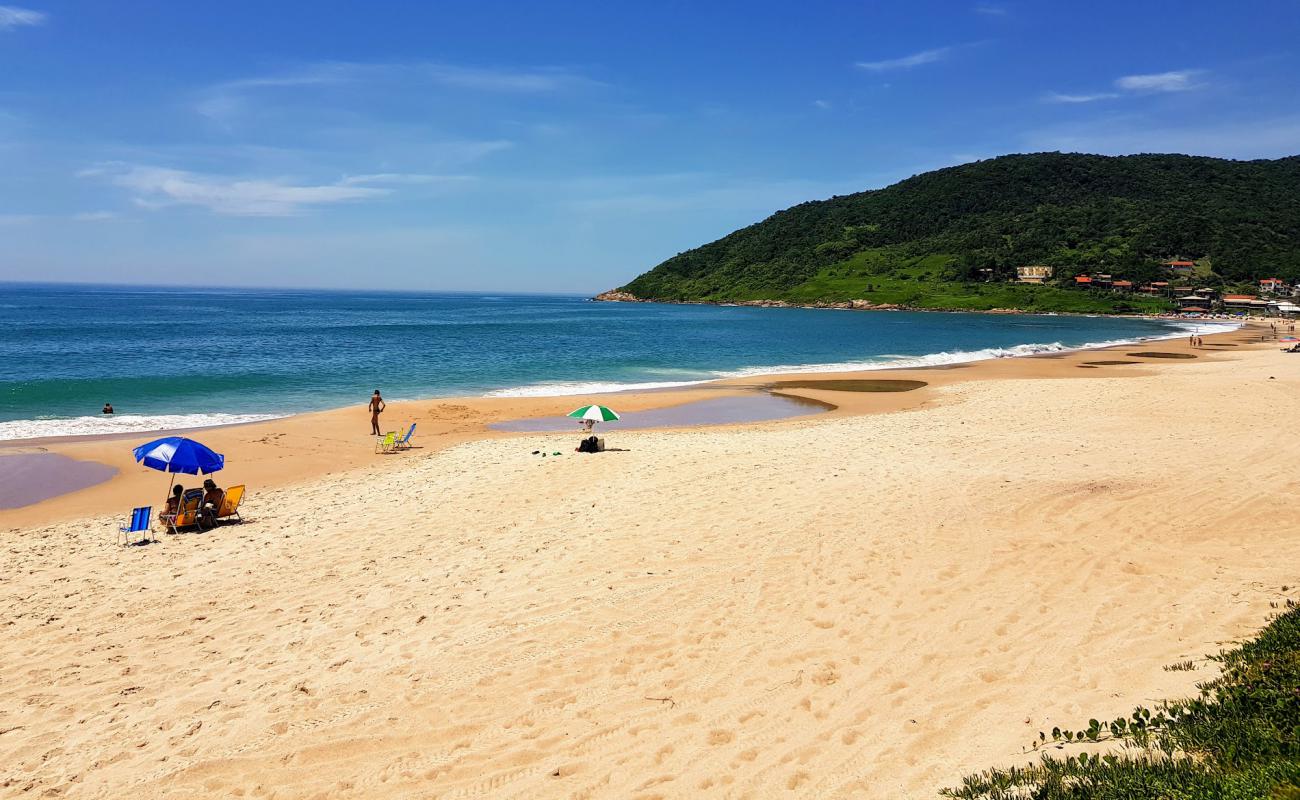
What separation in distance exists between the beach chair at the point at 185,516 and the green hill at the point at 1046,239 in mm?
133883

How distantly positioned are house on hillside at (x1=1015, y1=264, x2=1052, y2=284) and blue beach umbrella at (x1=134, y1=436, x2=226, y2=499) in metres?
150

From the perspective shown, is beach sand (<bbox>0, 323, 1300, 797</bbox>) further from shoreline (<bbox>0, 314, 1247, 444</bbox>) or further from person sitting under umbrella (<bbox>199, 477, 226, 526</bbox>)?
shoreline (<bbox>0, 314, 1247, 444</bbox>)

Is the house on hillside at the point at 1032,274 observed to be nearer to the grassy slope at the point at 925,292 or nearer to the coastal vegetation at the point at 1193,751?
the grassy slope at the point at 925,292

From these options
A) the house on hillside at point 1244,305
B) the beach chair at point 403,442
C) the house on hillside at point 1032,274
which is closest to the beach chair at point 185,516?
the beach chair at point 403,442

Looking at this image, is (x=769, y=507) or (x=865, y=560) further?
(x=769, y=507)

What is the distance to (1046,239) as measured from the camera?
150 m

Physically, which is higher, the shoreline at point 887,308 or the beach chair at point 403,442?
the shoreline at point 887,308

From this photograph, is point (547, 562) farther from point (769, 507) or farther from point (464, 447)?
point (464, 447)

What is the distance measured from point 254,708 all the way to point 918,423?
820 inches

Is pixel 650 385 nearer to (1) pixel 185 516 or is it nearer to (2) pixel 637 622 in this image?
(1) pixel 185 516

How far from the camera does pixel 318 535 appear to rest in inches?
494

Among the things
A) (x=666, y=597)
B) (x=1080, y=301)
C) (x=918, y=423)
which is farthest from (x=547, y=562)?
(x=1080, y=301)

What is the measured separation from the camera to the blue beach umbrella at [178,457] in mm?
13664

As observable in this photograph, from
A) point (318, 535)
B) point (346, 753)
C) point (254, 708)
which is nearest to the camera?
point (346, 753)
